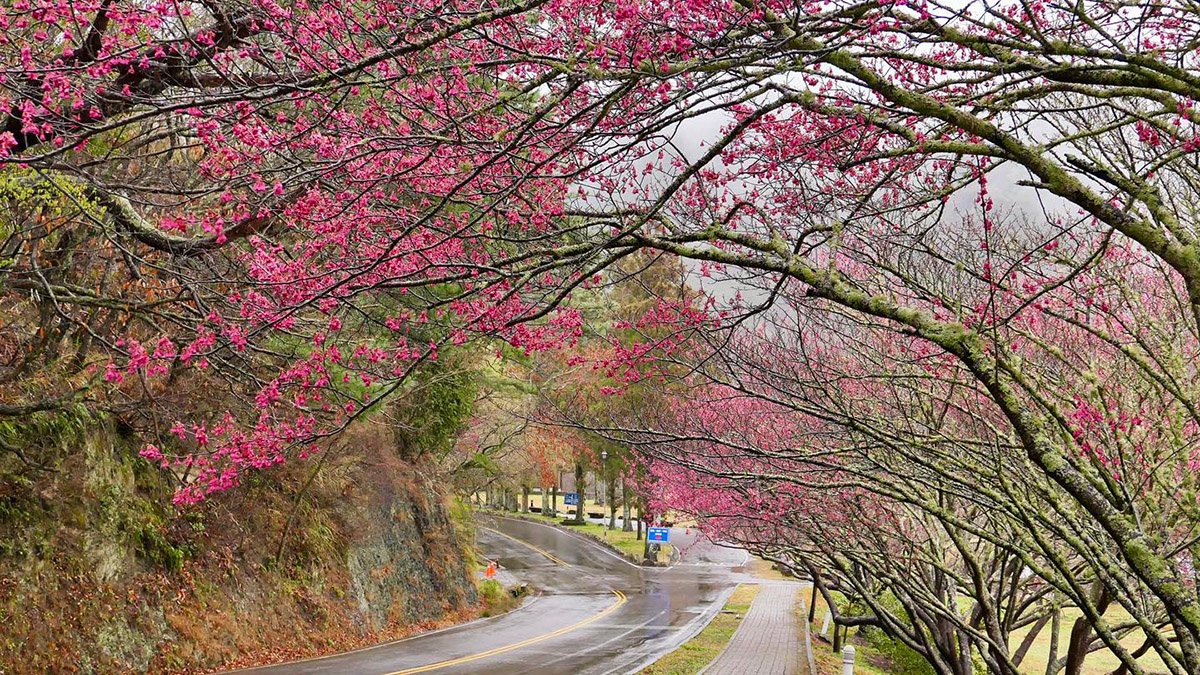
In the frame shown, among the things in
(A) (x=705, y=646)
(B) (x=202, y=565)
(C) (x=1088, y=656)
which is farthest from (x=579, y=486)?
(B) (x=202, y=565)

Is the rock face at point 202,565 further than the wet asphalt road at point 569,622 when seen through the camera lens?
No

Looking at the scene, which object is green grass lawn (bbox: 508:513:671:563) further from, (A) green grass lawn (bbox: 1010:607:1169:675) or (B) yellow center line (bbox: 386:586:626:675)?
(A) green grass lawn (bbox: 1010:607:1169:675)

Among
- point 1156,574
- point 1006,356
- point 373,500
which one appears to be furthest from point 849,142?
point 373,500

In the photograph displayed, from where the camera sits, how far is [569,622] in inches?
938

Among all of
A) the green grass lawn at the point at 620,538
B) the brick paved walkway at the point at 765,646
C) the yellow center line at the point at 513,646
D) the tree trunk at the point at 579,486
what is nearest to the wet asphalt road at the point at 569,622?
the yellow center line at the point at 513,646

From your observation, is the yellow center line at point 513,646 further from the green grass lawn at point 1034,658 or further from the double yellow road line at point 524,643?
the green grass lawn at point 1034,658

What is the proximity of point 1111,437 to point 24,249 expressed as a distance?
38.6 feet

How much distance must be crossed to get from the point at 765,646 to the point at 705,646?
1441mm

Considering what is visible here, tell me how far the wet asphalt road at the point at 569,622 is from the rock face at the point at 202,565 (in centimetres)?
126

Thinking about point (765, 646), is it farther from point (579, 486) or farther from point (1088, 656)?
point (579, 486)

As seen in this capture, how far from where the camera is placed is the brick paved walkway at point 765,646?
1714 centimetres

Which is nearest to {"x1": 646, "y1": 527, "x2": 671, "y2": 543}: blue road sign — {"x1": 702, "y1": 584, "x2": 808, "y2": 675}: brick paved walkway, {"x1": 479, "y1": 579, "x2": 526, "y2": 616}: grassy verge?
{"x1": 702, "y1": 584, "x2": 808, "y2": 675}: brick paved walkway

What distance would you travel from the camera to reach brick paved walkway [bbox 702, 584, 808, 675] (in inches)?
675

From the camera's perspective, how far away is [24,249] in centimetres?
1045
